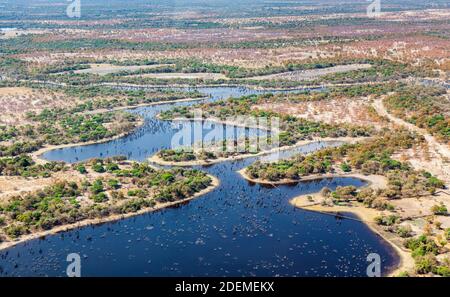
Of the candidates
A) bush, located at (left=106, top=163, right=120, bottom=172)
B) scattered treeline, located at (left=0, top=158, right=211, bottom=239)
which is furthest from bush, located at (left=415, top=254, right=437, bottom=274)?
bush, located at (left=106, top=163, right=120, bottom=172)

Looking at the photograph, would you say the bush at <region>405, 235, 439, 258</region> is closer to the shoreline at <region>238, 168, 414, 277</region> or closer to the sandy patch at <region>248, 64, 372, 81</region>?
the shoreline at <region>238, 168, 414, 277</region>

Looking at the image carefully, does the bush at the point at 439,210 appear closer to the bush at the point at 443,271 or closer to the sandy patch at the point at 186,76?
the bush at the point at 443,271

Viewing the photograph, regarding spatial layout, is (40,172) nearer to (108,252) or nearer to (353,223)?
(108,252)

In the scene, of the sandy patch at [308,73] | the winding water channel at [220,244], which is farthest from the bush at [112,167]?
the sandy patch at [308,73]

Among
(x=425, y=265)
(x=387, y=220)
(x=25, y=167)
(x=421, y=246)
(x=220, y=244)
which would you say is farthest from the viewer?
(x=25, y=167)

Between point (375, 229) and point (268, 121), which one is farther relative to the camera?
point (268, 121)

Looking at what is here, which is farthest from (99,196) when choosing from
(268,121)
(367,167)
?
(268,121)

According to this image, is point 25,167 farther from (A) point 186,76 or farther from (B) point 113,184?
(A) point 186,76
